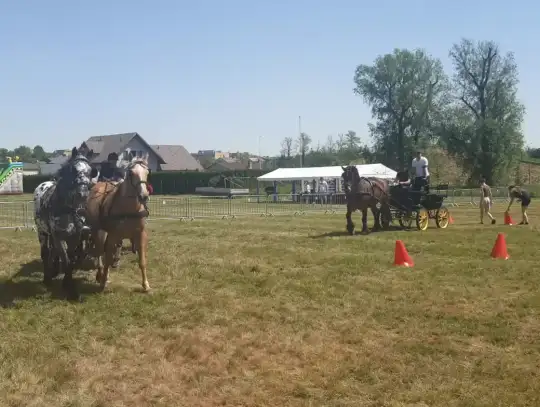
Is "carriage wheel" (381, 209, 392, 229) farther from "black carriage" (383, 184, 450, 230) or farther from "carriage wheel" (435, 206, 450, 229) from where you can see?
"carriage wheel" (435, 206, 450, 229)

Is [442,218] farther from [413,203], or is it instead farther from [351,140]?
[351,140]

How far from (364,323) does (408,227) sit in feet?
39.0

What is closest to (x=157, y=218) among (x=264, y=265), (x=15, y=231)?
(x=15, y=231)

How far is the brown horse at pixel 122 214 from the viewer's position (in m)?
8.70

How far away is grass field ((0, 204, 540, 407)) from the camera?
18.0 feet

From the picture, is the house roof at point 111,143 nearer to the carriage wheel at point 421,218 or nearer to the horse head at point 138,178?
the carriage wheel at point 421,218

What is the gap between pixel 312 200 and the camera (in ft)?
123

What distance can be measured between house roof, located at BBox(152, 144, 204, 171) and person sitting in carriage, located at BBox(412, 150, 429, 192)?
7266 centimetres

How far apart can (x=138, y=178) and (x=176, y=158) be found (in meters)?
85.0

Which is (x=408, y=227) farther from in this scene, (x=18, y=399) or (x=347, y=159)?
(x=347, y=159)

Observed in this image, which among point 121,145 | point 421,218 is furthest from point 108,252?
point 121,145

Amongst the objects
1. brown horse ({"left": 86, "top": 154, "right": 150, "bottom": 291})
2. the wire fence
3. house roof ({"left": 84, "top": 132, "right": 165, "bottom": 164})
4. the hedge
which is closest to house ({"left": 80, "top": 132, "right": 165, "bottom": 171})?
house roof ({"left": 84, "top": 132, "right": 165, "bottom": 164})

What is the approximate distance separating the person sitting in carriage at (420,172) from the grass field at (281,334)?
21.9 feet

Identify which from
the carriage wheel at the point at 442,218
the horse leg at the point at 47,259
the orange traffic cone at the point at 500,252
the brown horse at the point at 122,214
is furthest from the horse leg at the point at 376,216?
the horse leg at the point at 47,259
